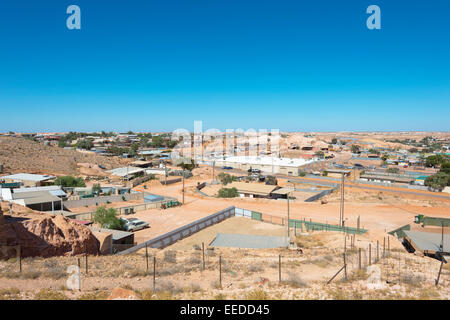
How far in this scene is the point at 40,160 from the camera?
197 ft

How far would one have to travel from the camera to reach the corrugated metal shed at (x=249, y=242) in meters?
19.3

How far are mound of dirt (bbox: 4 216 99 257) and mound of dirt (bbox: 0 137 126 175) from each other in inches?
1651

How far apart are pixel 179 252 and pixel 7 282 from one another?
9.84 m

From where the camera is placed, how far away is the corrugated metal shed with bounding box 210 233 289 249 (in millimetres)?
19281

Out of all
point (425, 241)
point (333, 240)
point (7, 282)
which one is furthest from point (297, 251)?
point (7, 282)

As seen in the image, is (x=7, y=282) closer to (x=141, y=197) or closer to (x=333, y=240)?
(x=333, y=240)

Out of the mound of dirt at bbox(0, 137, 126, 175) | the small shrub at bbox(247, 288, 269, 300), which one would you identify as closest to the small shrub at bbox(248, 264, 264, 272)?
the small shrub at bbox(247, 288, 269, 300)

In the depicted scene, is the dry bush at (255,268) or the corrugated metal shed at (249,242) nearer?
the dry bush at (255,268)

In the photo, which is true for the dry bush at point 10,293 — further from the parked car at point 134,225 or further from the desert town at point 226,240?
the parked car at point 134,225

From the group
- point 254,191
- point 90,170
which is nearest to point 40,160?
point 90,170

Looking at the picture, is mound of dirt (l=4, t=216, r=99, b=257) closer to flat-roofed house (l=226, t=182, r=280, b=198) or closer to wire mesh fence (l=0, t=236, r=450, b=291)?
wire mesh fence (l=0, t=236, r=450, b=291)

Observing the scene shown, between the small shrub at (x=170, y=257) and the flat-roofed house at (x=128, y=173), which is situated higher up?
the flat-roofed house at (x=128, y=173)

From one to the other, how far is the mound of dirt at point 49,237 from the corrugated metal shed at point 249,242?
8435 millimetres

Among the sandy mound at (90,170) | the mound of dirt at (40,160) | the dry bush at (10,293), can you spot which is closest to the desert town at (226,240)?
the dry bush at (10,293)
